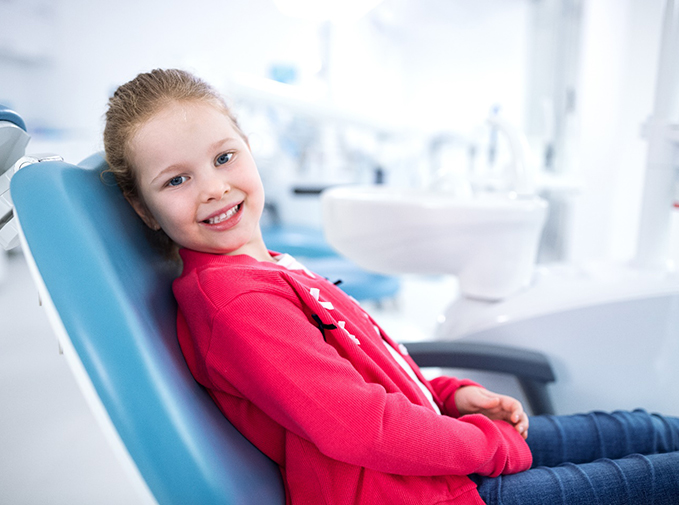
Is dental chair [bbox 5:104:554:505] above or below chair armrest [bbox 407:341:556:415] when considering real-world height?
above

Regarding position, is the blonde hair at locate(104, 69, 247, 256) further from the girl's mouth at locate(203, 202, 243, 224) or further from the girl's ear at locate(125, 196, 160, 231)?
the girl's mouth at locate(203, 202, 243, 224)

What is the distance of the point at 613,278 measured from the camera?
1.02 metres

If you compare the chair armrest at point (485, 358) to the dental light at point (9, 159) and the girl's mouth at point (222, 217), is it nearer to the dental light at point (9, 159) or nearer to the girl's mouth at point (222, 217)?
the girl's mouth at point (222, 217)

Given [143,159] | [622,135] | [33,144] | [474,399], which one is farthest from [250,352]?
[33,144]

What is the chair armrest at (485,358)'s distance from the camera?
922 mm

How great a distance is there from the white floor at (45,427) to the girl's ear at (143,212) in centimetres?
65

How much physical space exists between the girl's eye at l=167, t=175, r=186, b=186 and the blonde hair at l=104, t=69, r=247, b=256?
0.06 m

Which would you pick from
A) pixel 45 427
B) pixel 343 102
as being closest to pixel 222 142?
pixel 343 102

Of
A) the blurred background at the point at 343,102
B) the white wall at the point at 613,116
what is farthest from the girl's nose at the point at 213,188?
the white wall at the point at 613,116

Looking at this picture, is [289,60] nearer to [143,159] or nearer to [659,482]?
[143,159]

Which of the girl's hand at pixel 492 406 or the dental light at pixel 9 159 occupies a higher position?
the dental light at pixel 9 159

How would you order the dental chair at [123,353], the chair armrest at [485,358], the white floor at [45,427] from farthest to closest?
the white floor at [45,427]
the chair armrest at [485,358]
the dental chair at [123,353]

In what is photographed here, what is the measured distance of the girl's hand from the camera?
727 millimetres

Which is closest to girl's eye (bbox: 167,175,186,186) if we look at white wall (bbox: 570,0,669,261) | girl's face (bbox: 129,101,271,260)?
girl's face (bbox: 129,101,271,260)
